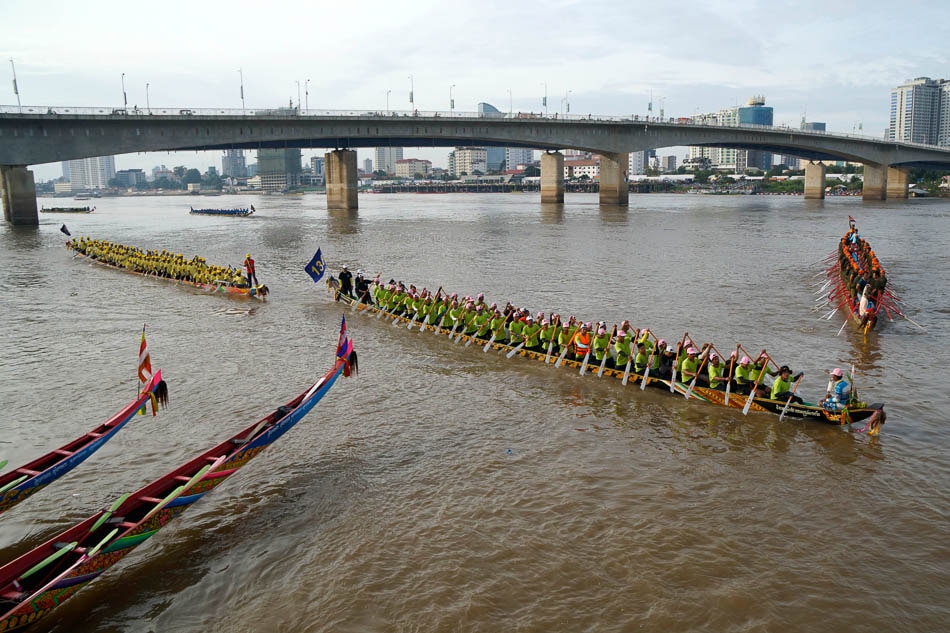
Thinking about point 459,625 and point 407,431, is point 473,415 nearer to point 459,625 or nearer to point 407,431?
point 407,431

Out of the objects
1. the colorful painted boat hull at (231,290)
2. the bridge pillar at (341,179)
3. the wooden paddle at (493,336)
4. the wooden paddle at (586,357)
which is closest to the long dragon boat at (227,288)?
the colorful painted boat hull at (231,290)

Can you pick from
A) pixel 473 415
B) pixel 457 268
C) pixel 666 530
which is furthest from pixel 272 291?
pixel 666 530

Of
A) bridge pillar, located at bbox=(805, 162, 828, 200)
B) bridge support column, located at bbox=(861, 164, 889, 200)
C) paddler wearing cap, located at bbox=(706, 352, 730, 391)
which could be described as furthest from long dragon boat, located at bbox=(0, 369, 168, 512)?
bridge pillar, located at bbox=(805, 162, 828, 200)

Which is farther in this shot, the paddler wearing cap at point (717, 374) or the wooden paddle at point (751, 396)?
the paddler wearing cap at point (717, 374)

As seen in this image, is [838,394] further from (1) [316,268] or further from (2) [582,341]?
(1) [316,268]

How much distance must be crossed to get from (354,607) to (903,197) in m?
131

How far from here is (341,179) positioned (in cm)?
9062

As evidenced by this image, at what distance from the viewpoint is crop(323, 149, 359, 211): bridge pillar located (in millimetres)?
88719

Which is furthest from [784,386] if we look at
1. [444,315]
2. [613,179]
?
[613,179]

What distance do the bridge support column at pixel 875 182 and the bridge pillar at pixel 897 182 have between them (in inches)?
346

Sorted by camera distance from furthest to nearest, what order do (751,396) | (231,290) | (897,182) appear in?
(897,182)
(231,290)
(751,396)

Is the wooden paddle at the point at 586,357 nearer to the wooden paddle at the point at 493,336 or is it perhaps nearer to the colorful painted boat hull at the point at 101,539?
the wooden paddle at the point at 493,336

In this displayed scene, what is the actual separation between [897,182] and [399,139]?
3364 inches

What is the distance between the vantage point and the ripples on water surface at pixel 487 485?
30.6ft
